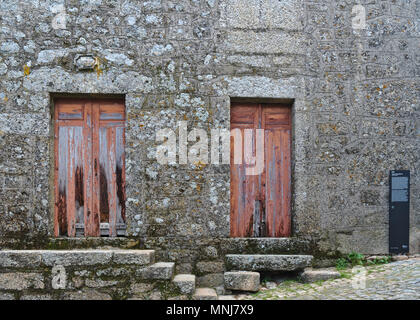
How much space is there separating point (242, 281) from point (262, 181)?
117 cm

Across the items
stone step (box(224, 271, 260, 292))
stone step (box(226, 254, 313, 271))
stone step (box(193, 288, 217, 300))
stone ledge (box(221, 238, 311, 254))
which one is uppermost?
stone ledge (box(221, 238, 311, 254))

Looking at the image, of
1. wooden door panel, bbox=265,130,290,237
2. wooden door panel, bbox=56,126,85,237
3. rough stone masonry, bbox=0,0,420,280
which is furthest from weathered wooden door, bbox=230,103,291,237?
wooden door panel, bbox=56,126,85,237

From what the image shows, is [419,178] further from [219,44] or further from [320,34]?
[219,44]

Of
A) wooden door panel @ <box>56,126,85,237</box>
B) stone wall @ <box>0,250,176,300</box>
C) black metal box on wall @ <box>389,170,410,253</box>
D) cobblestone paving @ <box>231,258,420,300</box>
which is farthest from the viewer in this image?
black metal box on wall @ <box>389,170,410,253</box>

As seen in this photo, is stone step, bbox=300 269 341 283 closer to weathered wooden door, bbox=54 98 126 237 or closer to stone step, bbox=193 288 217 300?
stone step, bbox=193 288 217 300

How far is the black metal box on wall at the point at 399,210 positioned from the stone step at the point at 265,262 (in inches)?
45.5

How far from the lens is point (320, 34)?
12.6 feet

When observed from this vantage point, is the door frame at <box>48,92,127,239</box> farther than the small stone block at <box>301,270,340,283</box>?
Yes

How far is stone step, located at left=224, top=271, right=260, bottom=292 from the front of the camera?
3.40 meters

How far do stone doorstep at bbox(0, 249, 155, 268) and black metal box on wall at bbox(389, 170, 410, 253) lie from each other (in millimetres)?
2882

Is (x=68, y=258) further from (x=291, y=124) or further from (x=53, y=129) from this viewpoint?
(x=291, y=124)

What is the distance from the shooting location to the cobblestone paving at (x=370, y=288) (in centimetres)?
287
